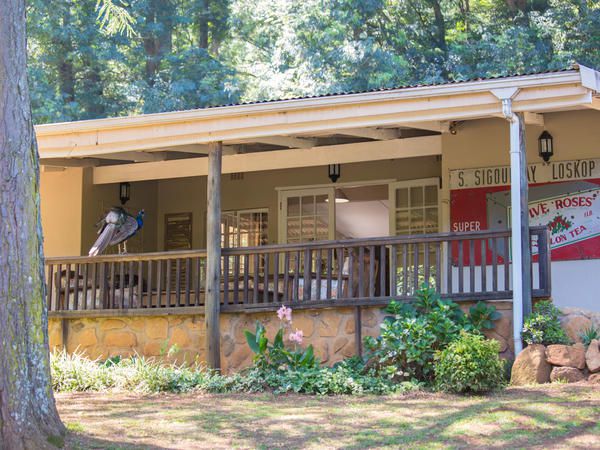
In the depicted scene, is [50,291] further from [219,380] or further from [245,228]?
[245,228]

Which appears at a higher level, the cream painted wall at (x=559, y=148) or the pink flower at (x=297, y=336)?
the cream painted wall at (x=559, y=148)

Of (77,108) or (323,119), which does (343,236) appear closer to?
(323,119)

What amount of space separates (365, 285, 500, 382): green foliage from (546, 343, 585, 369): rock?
0.75m

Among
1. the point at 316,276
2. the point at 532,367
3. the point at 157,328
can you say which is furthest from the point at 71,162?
the point at 532,367

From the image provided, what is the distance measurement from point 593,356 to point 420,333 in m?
1.64

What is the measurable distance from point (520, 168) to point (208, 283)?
375cm

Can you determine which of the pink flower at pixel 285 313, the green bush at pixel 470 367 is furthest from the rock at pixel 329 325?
the green bush at pixel 470 367

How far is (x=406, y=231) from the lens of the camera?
12977 mm

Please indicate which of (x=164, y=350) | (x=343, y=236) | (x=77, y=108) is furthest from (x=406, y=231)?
(x=77, y=108)

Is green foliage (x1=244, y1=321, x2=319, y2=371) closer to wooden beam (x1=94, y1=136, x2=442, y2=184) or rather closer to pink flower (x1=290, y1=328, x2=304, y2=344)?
pink flower (x1=290, y1=328, x2=304, y2=344)

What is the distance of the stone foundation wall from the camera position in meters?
10.0

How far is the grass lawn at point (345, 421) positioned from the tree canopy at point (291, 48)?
1146cm

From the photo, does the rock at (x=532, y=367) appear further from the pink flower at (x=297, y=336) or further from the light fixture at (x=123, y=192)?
the light fixture at (x=123, y=192)

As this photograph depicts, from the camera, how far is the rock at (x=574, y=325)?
895 centimetres
